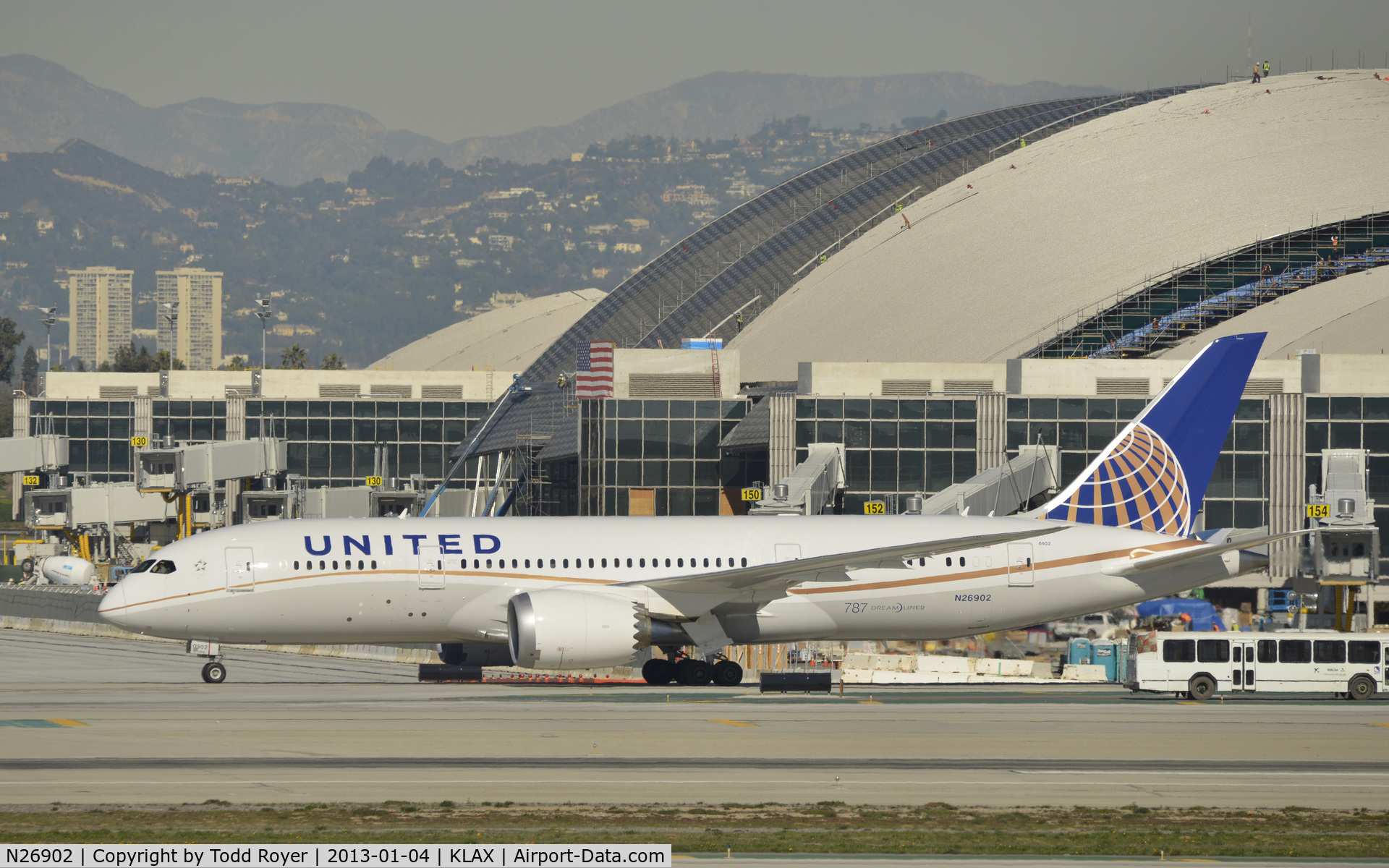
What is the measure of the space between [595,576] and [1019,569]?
11.3 meters

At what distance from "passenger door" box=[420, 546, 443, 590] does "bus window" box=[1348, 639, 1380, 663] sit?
76.3 feet

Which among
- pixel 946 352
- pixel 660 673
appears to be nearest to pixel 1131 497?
pixel 660 673

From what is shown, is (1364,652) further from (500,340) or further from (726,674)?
(500,340)

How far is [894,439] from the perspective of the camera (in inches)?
2840

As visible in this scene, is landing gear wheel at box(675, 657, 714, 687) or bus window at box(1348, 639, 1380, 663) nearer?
bus window at box(1348, 639, 1380, 663)

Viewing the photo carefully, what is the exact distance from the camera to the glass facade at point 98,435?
106250mm

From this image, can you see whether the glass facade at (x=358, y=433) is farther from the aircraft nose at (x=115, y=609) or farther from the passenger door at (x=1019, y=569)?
the passenger door at (x=1019, y=569)

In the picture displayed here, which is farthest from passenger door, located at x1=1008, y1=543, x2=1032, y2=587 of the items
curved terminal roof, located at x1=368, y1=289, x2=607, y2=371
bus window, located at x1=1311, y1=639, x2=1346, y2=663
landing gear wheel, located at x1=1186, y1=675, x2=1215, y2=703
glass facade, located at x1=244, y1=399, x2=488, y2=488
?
curved terminal roof, located at x1=368, y1=289, x2=607, y2=371

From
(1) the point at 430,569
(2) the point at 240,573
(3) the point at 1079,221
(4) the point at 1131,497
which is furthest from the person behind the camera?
(3) the point at 1079,221

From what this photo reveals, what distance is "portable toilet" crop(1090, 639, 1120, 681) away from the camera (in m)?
49.3

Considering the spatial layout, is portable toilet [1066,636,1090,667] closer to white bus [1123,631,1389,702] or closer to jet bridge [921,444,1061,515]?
jet bridge [921,444,1061,515]

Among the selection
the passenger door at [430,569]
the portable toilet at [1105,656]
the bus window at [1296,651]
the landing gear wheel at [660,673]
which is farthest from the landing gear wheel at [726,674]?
the bus window at [1296,651]

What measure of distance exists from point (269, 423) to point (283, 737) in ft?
248

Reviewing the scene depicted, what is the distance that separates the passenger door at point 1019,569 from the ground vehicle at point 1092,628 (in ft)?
71.1
